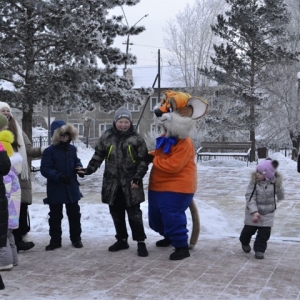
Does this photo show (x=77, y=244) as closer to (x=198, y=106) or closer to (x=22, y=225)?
(x=22, y=225)

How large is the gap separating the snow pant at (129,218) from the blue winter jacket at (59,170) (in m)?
0.52

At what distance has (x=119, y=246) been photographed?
6328 millimetres

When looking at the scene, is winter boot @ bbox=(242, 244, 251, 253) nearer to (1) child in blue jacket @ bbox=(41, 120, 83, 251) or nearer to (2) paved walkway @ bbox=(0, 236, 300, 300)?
(2) paved walkway @ bbox=(0, 236, 300, 300)

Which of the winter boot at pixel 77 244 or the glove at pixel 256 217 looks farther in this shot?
the winter boot at pixel 77 244

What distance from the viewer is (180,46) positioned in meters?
38.5

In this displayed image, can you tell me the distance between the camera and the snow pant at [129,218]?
6188 millimetres

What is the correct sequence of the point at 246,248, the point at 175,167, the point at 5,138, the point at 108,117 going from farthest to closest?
the point at 108,117
the point at 246,248
the point at 175,167
the point at 5,138

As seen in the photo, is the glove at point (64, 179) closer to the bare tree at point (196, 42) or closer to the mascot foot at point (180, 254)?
the mascot foot at point (180, 254)

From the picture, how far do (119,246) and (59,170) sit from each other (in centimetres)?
117

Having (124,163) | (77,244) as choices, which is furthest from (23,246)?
(124,163)

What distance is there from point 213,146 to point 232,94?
344 cm

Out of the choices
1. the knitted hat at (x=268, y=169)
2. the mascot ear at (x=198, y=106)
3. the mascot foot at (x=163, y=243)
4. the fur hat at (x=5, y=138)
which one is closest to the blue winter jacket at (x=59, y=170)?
the fur hat at (x=5, y=138)

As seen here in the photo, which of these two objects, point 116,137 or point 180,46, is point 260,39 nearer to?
point 180,46

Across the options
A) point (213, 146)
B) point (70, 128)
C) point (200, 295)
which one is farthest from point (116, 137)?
point (213, 146)
